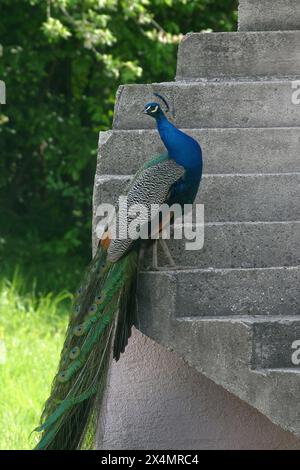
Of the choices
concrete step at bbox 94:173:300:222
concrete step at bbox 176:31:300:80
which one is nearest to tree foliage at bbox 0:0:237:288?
concrete step at bbox 176:31:300:80

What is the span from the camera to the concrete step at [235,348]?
12.0 ft

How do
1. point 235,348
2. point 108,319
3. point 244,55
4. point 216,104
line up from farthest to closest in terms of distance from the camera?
point 244,55
point 216,104
point 108,319
point 235,348

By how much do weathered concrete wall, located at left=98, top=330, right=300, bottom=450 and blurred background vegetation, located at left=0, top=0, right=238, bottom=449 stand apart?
11.0ft

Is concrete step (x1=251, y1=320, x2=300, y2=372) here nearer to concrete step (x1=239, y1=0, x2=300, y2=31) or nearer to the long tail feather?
the long tail feather

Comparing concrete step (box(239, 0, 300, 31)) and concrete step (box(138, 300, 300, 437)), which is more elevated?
concrete step (box(239, 0, 300, 31))

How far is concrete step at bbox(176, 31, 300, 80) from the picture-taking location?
16.3 ft

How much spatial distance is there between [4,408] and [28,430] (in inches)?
16.1

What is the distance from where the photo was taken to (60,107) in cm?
993

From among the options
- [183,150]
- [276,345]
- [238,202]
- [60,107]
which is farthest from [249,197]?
[60,107]

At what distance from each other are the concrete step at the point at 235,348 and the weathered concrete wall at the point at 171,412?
15.3 inches

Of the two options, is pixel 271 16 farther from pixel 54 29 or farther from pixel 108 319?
pixel 54 29

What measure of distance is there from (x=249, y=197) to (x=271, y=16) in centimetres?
122

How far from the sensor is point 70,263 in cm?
952
